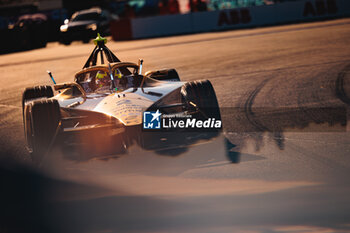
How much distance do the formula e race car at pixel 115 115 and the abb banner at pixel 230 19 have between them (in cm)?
2010

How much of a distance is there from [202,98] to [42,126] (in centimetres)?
227

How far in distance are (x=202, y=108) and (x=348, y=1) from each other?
74.8ft

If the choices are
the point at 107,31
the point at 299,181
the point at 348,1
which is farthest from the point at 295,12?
the point at 299,181

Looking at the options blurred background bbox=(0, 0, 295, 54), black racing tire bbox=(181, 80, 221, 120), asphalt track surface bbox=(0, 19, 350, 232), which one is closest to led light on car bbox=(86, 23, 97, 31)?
blurred background bbox=(0, 0, 295, 54)

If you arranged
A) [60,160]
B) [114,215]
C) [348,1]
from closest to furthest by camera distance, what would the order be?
[114,215] < [60,160] < [348,1]

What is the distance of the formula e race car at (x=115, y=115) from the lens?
6.60 m

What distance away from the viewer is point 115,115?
6.56m

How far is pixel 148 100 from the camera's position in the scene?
706cm

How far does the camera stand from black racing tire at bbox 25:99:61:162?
6594 mm

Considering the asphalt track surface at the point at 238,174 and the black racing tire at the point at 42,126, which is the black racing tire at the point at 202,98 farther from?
the black racing tire at the point at 42,126

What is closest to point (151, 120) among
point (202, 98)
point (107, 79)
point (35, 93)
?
point (202, 98)

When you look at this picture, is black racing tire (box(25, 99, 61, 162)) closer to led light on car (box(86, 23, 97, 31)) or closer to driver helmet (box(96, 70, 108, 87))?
driver helmet (box(96, 70, 108, 87))

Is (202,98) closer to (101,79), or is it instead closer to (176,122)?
(176,122)

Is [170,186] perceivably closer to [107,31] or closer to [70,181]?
[70,181]
